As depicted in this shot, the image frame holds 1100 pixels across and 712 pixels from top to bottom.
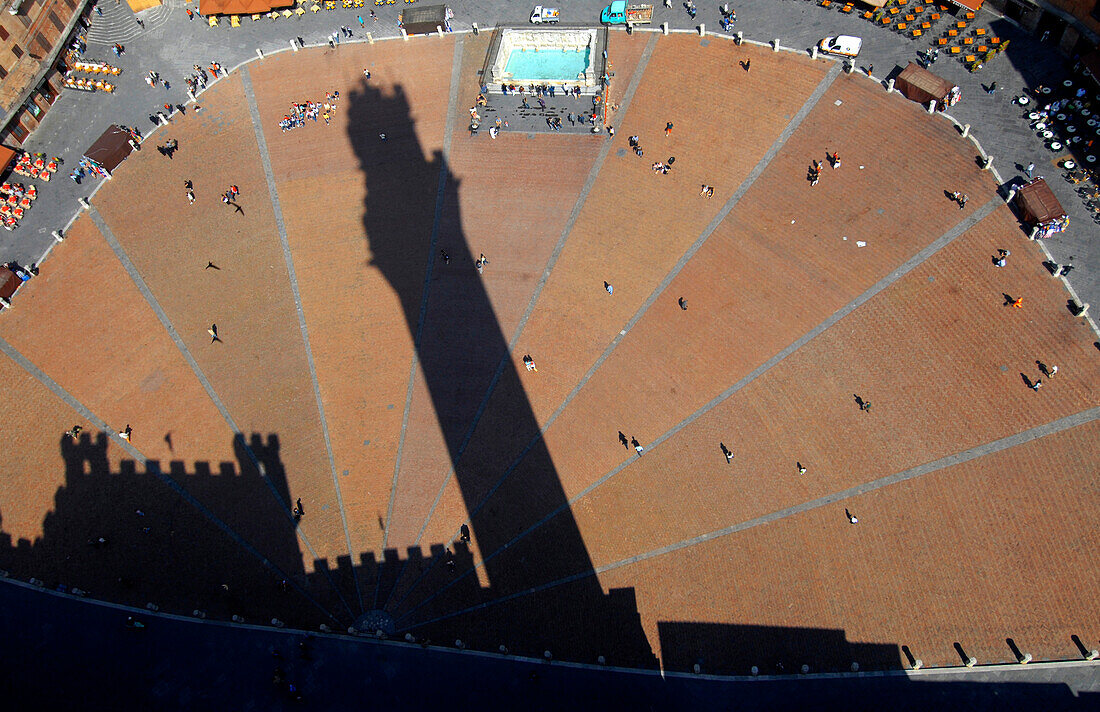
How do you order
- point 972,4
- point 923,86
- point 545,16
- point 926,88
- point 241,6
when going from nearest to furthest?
point 926,88
point 923,86
point 972,4
point 545,16
point 241,6

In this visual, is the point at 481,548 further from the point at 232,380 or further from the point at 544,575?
the point at 232,380

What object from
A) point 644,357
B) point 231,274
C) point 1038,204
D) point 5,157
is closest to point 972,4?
point 1038,204

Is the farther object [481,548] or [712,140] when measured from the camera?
[712,140]

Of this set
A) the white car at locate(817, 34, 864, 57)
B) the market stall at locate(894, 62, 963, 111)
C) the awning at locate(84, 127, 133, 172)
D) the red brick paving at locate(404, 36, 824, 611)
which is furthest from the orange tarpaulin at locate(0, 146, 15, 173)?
the market stall at locate(894, 62, 963, 111)

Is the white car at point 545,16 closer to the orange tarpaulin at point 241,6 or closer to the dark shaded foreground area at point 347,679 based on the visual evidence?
the orange tarpaulin at point 241,6

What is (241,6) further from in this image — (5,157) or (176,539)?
(176,539)

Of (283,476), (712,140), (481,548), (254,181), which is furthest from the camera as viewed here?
(254,181)

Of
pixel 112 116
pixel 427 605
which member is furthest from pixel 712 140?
pixel 112 116
